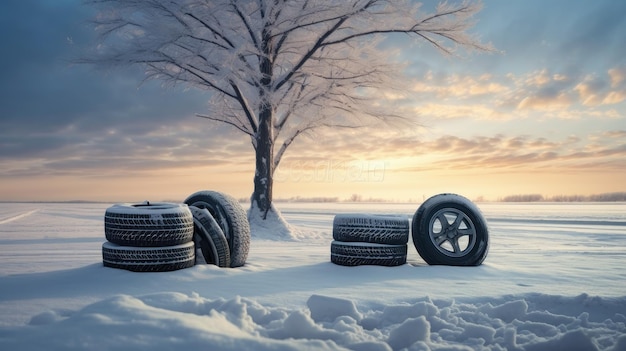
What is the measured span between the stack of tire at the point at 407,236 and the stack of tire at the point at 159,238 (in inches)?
62.4

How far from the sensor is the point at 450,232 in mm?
5938

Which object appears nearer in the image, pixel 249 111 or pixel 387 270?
pixel 387 270

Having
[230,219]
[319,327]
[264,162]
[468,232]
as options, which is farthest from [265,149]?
[319,327]

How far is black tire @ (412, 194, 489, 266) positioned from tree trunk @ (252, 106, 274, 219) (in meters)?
7.48

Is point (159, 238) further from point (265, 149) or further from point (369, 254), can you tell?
point (265, 149)

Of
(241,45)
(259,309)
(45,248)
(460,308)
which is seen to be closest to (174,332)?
(259,309)

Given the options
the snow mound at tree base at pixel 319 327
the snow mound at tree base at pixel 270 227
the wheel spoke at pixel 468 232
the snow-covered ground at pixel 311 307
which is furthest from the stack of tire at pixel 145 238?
the snow mound at tree base at pixel 270 227

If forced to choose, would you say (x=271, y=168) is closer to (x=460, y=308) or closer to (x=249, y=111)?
(x=249, y=111)

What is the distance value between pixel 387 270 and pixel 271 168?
828 cm

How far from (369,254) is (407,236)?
0.62 meters

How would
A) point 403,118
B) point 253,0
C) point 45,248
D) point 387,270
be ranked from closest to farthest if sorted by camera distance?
point 387,270 → point 45,248 → point 253,0 → point 403,118

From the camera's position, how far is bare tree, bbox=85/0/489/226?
454 inches

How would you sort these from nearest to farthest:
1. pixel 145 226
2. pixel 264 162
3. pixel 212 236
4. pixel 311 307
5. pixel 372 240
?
pixel 311 307 < pixel 145 226 < pixel 212 236 < pixel 372 240 < pixel 264 162

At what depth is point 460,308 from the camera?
3.40m
